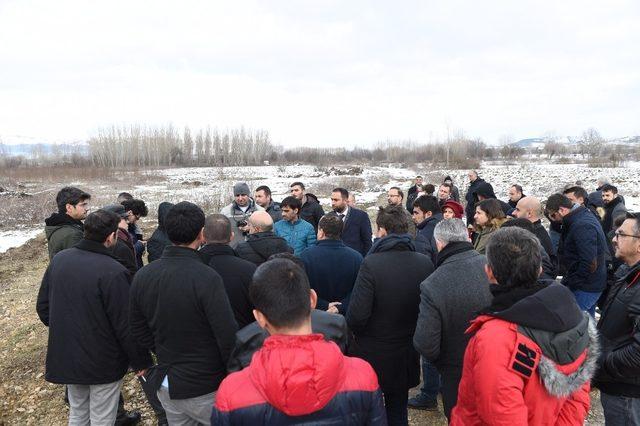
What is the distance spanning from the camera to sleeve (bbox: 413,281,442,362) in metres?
2.34

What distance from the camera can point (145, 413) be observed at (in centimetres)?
363

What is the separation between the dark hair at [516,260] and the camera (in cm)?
171

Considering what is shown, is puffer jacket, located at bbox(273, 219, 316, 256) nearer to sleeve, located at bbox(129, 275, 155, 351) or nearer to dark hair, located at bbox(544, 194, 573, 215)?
sleeve, located at bbox(129, 275, 155, 351)

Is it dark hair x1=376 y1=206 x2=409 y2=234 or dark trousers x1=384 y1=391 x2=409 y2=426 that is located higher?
dark hair x1=376 y1=206 x2=409 y2=234

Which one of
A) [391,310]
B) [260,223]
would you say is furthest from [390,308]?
[260,223]

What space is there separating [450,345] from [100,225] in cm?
247

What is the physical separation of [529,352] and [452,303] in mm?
836

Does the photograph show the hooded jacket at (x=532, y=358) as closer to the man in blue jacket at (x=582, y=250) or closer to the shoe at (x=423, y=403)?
the shoe at (x=423, y=403)

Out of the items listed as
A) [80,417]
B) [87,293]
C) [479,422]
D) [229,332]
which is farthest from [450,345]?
[80,417]

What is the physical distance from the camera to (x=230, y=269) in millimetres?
2678

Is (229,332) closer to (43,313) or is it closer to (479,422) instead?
(479,422)

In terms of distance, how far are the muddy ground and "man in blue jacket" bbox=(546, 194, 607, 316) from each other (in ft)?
3.31

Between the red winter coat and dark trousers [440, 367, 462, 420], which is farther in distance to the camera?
dark trousers [440, 367, 462, 420]

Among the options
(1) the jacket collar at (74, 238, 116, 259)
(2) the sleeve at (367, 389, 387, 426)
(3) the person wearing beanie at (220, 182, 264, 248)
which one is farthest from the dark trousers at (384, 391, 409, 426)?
(3) the person wearing beanie at (220, 182, 264, 248)
